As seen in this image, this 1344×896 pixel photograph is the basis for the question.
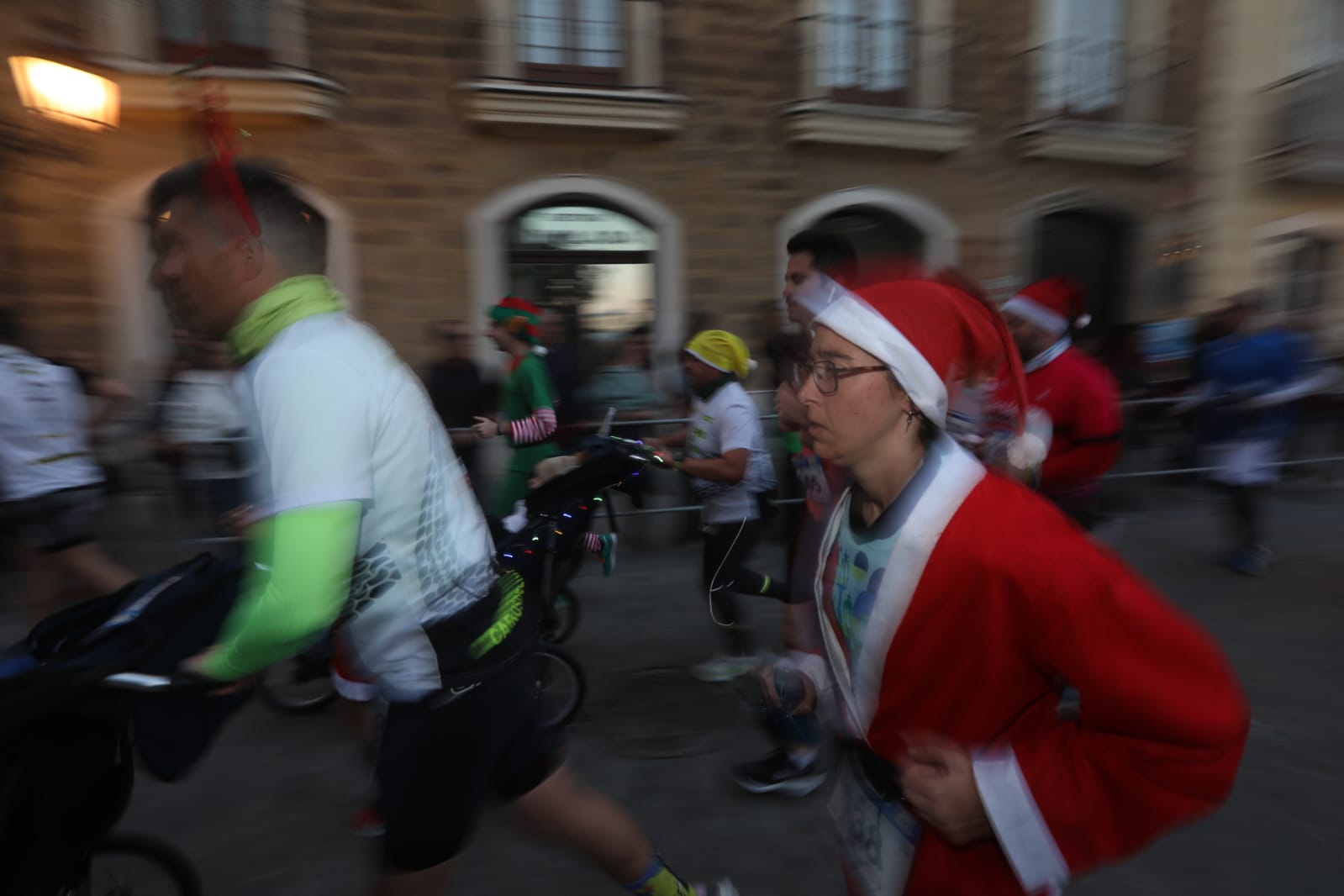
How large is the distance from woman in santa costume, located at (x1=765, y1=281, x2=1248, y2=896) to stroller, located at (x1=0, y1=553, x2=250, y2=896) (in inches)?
45.2

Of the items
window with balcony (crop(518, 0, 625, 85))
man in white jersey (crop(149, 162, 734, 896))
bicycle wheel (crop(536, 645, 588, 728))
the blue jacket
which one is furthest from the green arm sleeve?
window with balcony (crop(518, 0, 625, 85))

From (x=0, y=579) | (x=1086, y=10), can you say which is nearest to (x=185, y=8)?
(x=0, y=579)

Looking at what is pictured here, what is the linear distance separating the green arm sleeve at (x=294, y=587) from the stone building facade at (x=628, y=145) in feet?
17.7

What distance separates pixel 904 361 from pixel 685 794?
231 cm

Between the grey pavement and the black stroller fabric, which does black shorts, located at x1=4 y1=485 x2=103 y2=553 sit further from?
the black stroller fabric

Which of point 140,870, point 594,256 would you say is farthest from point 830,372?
point 594,256

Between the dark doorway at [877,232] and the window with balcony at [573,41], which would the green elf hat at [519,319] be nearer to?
the window with balcony at [573,41]

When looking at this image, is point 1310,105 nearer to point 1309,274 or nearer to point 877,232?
point 1309,274

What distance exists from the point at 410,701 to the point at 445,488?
427 millimetres

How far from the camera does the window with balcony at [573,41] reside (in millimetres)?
8148

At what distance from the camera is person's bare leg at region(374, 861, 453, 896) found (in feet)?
5.52

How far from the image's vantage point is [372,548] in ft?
4.76

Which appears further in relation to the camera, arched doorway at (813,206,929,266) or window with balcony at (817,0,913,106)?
arched doorway at (813,206,929,266)

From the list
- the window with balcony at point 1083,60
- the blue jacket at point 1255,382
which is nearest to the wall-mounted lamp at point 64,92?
the blue jacket at point 1255,382
